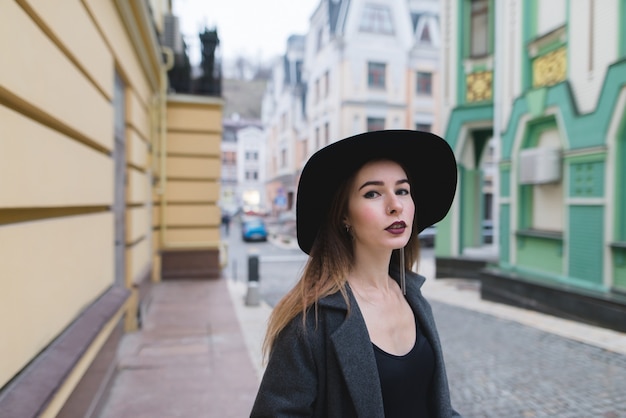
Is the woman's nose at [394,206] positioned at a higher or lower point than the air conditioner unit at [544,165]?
lower

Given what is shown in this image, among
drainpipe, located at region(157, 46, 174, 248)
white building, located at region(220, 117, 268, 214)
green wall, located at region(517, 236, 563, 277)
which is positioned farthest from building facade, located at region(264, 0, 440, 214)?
white building, located at region(220, 117, 268, 214)

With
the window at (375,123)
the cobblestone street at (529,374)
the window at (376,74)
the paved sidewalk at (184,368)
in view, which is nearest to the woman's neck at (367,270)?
the paved sidewalk at (184,368)

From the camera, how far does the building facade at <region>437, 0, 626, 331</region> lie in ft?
21.4

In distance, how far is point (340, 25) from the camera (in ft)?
81.8

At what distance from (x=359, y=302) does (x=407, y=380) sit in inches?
11.6

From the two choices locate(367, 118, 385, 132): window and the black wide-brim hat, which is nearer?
the black wide-brim hat

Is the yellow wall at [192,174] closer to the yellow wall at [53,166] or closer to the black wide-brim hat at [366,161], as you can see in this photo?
the yellow wall at [53,166]

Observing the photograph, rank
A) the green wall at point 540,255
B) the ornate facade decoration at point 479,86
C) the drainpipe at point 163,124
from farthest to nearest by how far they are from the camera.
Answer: the ornate facade decoration at point 479,86 < the drainpipe at point 163,124 < the green wall at point 540,255

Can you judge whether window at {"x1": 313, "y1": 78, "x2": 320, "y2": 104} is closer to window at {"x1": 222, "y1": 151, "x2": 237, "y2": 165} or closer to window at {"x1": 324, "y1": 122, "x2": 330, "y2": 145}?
window at {"x1": 324, "y1": 122, "x2": 330, "y2": 145}

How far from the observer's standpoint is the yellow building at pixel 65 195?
2139mm

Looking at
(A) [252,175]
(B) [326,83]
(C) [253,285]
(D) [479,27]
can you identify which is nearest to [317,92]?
(B) [326,83]

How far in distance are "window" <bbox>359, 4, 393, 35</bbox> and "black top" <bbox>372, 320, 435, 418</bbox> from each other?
25.4 metres

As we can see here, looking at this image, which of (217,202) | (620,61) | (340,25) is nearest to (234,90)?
(340,25)

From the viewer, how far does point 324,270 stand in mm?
1634
